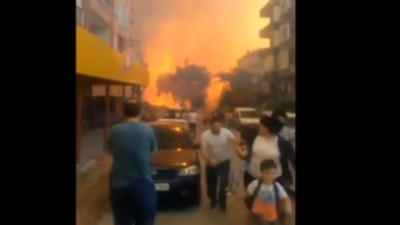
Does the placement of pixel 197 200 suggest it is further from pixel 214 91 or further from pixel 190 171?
pixel 214 91

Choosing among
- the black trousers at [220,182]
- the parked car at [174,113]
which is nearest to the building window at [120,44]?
the parked car at [174,113]

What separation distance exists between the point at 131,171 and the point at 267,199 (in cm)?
69

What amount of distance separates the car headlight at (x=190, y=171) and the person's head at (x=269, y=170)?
0.33 metres

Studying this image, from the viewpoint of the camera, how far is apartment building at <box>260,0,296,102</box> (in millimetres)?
3518

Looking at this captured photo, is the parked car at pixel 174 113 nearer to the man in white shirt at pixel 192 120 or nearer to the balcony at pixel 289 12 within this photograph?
the man in white shirt at pixel 192 120

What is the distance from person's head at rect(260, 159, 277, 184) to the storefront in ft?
Answer: 2.36

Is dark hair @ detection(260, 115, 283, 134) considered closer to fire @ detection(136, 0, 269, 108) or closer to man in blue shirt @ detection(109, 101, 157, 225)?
fire @ detection(136, 0, 269, 108)

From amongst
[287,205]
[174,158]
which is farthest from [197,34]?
[287,205]

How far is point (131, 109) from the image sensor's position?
3.55 metres
